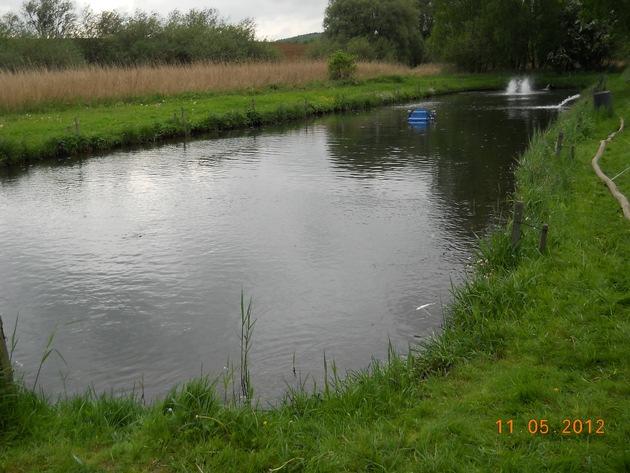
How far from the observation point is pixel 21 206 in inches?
539

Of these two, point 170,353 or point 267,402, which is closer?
point 267,402

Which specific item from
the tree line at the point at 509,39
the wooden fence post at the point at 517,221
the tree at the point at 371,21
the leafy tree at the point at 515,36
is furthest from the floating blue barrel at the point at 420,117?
the tree at the point at 371,21

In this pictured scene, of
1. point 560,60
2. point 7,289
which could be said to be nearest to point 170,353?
point 7,289

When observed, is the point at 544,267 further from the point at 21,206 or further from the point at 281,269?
the point at 21,206

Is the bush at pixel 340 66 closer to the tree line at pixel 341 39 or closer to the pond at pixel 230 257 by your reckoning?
the tree line at pixel 341 39

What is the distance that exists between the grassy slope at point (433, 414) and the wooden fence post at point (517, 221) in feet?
3.59

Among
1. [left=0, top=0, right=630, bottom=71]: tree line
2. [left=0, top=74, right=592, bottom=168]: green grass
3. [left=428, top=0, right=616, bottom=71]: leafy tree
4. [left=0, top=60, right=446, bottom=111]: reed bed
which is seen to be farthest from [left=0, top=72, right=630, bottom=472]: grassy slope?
[left=428, top=0, right=616, bottom=71]: leafy tree

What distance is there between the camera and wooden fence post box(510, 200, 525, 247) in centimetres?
761

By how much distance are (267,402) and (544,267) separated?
155 inches

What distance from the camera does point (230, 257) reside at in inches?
395

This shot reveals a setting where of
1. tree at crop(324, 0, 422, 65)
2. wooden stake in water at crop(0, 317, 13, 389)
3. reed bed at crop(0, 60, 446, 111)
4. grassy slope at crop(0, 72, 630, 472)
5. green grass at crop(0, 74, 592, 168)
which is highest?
tree at crop(324, 0, 422, 65)

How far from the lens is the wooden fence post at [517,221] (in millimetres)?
7610
